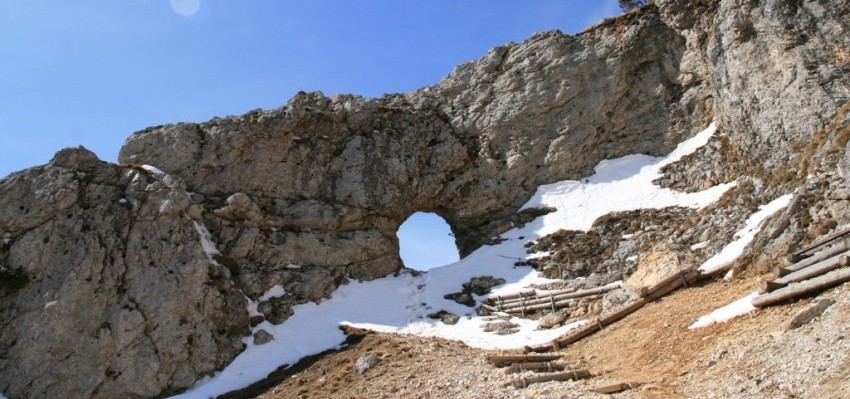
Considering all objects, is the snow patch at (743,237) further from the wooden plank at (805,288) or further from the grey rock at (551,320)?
the wooden plank at (805,288)

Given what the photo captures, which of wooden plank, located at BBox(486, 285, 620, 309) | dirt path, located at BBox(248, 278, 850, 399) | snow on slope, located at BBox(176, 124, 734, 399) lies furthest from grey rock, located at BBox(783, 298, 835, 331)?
wooden plank, located at BBox(486, 285, 620, 309)

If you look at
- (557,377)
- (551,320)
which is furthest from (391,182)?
(557,377)

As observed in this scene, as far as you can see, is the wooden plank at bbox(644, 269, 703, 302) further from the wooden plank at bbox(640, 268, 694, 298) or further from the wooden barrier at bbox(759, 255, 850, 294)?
the wooden barrier at bbox(759, 255, 850, 294)

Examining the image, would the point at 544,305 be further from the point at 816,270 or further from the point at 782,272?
the point at 816,270

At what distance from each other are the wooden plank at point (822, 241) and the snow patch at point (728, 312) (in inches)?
123

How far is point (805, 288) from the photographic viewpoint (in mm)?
12664

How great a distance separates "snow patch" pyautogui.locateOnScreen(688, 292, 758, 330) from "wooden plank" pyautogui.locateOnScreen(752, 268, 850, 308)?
1.29 feet

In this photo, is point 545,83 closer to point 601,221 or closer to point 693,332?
point 601,221

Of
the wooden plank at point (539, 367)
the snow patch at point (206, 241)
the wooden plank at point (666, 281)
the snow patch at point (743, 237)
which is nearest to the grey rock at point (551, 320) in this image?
the wooden plank at point (666, 281)

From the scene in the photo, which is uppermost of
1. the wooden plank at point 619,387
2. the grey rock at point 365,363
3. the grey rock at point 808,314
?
the grey rock at point 808,314

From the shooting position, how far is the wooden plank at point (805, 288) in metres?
12.3

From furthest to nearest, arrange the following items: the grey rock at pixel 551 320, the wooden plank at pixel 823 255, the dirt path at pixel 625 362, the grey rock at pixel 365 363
→ 1. the grey rock at pixel 551 320
2. the grey rock at pixel 365 363
3. the wooden plank at pixel 823 255
4. the dirt path at pixel 625 362

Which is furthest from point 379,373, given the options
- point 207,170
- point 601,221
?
point 207,170

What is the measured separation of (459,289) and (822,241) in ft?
50.9
